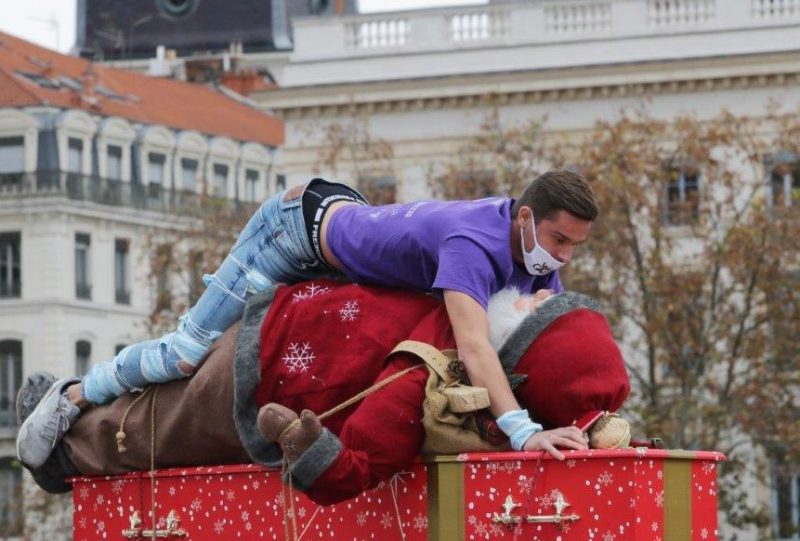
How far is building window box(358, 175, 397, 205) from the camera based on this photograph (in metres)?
39.2

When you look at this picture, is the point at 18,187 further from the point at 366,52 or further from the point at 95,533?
the point at 95,533

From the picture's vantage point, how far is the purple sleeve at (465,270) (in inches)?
296

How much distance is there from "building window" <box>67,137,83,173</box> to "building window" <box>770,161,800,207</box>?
25054mm

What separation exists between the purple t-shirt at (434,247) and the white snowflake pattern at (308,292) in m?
0.11

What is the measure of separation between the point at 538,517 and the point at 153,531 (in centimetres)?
168

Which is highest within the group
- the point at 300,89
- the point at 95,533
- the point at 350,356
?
the point at 300,89

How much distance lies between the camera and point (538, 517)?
715 cm

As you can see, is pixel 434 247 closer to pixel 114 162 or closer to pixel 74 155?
pixel 74 155

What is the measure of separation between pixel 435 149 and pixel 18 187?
16724 millimetres

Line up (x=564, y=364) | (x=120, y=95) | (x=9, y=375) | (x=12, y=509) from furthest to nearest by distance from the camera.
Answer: (x=120, y=95)
(x=9, y=375)
(x=12, y=509)
(x=564, y=364)

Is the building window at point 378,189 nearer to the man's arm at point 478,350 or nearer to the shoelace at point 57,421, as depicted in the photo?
the shoelace at point 57,421

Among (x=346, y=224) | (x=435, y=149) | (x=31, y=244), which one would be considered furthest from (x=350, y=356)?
(x=31, y=244)

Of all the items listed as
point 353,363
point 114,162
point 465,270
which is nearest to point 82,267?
point 114,162

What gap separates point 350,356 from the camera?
25.5ft
